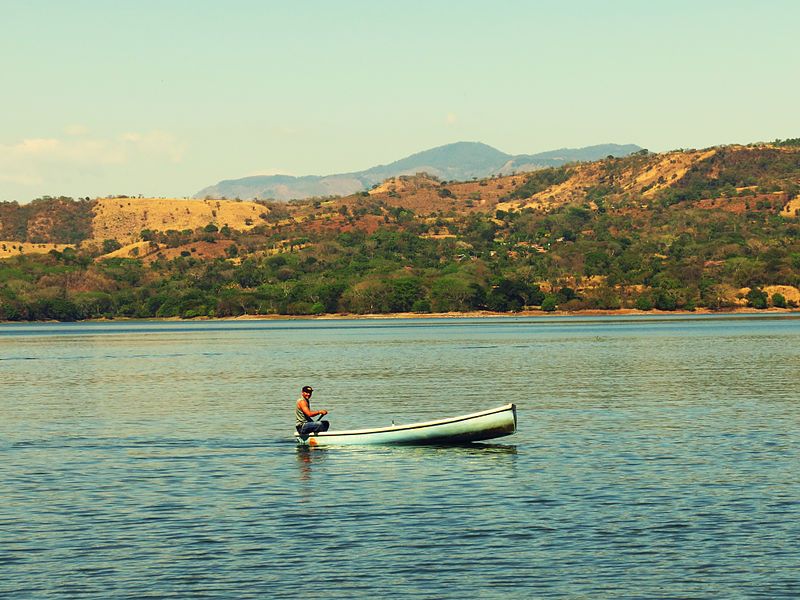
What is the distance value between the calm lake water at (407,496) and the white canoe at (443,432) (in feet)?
1.67

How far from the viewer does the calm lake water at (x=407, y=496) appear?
2712 cm

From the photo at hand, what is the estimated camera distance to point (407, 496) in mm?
37406

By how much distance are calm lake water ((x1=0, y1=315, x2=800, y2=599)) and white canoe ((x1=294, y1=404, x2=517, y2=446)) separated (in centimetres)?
51

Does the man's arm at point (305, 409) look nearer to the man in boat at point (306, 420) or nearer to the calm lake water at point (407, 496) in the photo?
the man in boat at point (306, 420)

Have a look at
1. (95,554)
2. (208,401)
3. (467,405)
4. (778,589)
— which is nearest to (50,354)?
(208,401)

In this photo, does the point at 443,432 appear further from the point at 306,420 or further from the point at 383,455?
the point at 306,420

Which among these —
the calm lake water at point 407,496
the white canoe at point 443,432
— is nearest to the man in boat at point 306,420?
the white canoe at point 443,432

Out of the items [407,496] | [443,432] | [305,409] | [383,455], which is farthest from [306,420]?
[407,496]

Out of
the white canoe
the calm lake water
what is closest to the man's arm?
the white canoe

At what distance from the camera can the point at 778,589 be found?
2550cm

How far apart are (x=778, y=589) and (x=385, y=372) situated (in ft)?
250

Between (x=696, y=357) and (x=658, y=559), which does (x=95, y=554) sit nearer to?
(x=658, y=559)

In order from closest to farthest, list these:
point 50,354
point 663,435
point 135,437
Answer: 1. point 663,435
2. point 135,437
3. point 50,354

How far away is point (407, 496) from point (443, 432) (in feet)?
36.1
